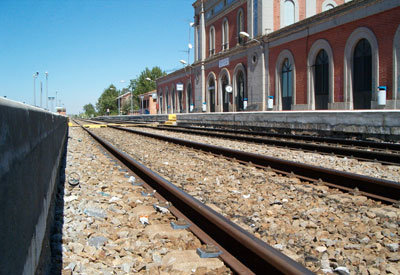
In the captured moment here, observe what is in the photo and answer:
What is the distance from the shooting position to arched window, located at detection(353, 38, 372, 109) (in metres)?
21.6

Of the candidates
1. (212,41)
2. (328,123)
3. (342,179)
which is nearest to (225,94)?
(212,41)

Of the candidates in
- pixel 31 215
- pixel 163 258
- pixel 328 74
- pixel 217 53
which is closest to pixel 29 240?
pixel 31 215

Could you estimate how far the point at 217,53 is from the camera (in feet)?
144

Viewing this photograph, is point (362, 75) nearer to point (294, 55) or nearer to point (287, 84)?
point (294, 55)

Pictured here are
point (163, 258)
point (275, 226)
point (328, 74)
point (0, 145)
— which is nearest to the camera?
point (0, 145)

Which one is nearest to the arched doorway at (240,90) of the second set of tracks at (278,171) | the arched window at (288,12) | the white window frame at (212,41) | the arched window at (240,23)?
the arched window at (240,23)

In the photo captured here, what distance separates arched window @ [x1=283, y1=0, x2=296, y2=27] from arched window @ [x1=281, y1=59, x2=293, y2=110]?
6.86m

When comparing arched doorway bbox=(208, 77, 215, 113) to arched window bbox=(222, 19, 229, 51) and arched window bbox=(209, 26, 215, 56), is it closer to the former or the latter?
arched window bbox=(209, 26, 215, 56)

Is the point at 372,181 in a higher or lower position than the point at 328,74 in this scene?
lower

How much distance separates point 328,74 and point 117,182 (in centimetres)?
2140

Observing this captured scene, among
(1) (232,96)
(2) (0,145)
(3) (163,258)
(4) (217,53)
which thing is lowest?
(3) (163,258)

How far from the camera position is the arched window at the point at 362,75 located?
21594mm

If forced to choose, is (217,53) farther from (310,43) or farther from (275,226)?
(275,226)

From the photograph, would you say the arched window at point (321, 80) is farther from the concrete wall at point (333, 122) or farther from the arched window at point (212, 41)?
the arched window at point (212, 41)
